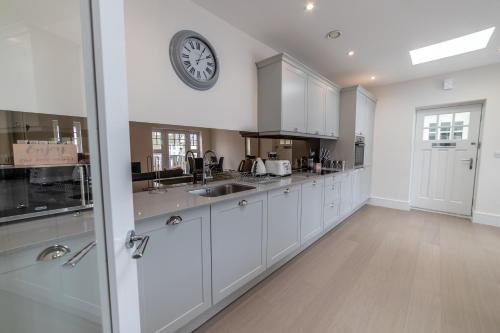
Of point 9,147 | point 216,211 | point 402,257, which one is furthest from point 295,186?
point 9,147

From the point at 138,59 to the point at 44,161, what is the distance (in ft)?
3.39

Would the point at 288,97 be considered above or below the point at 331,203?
above

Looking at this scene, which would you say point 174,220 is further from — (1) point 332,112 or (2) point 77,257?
(1) point 332,112

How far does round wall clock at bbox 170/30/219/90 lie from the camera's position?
5.88ft

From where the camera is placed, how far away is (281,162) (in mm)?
2576

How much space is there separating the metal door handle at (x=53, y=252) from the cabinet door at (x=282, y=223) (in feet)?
4.66

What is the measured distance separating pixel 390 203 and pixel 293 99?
3.46 metres

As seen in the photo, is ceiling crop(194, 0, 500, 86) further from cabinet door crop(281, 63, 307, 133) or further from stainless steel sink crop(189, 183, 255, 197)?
stainless steel sink crop(189, 183, 255, 197)

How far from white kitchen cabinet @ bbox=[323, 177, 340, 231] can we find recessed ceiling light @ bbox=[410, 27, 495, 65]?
7.15ft

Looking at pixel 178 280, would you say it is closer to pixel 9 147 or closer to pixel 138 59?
pixel 9 147

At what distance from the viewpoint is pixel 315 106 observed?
3068 mm

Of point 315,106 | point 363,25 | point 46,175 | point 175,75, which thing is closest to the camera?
point 46,175

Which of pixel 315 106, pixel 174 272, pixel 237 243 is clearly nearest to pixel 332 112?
pixel 315 106

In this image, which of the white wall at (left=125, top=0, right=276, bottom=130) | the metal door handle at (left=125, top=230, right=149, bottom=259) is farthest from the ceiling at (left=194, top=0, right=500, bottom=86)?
the metal door handle at (left=125, top=230, right=149, bottom=259)
